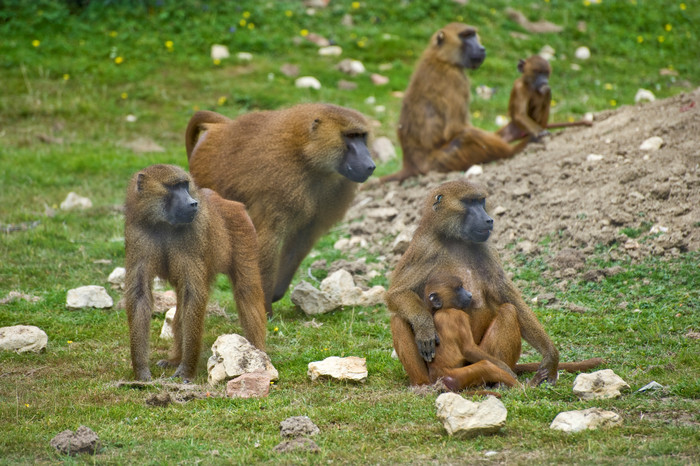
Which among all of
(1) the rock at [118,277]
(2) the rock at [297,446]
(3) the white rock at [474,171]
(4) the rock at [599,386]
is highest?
(4) the rock at [599,386]

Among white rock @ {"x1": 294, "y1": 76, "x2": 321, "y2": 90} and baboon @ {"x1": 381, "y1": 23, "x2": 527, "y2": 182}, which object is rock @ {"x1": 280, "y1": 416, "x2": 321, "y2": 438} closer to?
baboon @ {"x1": 381, "y1": 23, "x2": 527, "y2": 182}

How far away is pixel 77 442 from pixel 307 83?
1032 centimetres

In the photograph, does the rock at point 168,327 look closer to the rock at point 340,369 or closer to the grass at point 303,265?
the grass at point 303,265

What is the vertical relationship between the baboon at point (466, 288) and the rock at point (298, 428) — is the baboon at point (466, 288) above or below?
above

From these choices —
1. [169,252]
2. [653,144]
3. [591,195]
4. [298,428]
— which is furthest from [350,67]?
[298,428]

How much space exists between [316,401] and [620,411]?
1.83 metres

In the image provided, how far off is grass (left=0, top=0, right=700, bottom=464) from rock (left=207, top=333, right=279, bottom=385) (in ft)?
0.76

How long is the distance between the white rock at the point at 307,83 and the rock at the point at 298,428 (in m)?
9.92

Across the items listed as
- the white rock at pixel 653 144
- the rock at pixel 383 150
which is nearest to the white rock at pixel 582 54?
the rock at pixel 383 150

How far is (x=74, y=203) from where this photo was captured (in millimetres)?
10383

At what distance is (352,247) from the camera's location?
30.5 ft

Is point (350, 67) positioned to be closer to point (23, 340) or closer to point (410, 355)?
point (23, 340)

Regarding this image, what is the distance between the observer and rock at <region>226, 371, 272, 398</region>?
5.39m

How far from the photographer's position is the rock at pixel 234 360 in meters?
5.65
